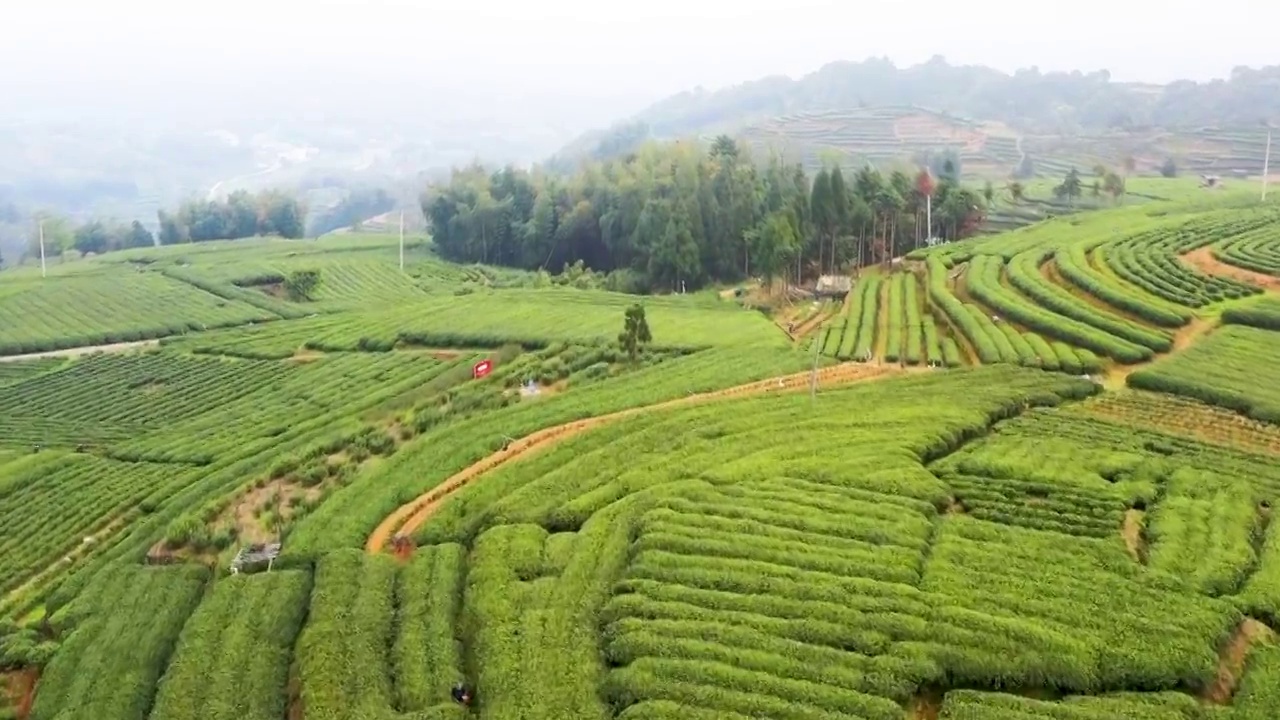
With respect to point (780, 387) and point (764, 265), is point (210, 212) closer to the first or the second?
point (764, 265)

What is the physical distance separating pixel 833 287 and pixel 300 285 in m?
41.1

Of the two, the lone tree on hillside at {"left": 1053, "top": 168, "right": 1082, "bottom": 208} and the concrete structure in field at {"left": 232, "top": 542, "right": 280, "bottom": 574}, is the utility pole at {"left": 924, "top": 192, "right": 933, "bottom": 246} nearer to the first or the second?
the lone tree on hillside at {"left": 1053, "top": 168, "right": 1082, "bottom": 208}

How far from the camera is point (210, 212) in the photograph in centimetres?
12419

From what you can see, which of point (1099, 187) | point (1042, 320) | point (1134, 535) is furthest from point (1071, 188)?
point (1134, 535)

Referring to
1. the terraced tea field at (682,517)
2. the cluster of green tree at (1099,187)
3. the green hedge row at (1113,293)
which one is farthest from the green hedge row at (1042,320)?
the cluster of green tree at (1099,187)

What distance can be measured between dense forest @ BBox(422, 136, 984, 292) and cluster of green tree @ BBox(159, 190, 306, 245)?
27419mm

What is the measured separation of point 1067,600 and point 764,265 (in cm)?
4324

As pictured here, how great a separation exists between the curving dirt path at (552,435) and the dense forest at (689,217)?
68.6 ft

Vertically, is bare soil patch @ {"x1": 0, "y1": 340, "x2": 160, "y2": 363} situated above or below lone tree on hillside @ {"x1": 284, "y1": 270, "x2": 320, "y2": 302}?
below

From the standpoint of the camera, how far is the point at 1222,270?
56750 millimetres

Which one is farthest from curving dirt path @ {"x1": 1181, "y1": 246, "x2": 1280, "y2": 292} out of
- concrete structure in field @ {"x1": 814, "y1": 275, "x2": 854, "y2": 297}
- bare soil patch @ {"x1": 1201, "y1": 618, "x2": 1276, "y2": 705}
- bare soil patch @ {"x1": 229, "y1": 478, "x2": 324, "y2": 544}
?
bare soil patch @ {"x1": 229, "y1": 478, "x2": 324, "y2": 544}

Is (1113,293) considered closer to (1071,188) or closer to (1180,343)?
(1180,343)

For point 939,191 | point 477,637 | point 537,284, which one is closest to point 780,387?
point 477,637

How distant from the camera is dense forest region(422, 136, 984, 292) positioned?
7294 cm
